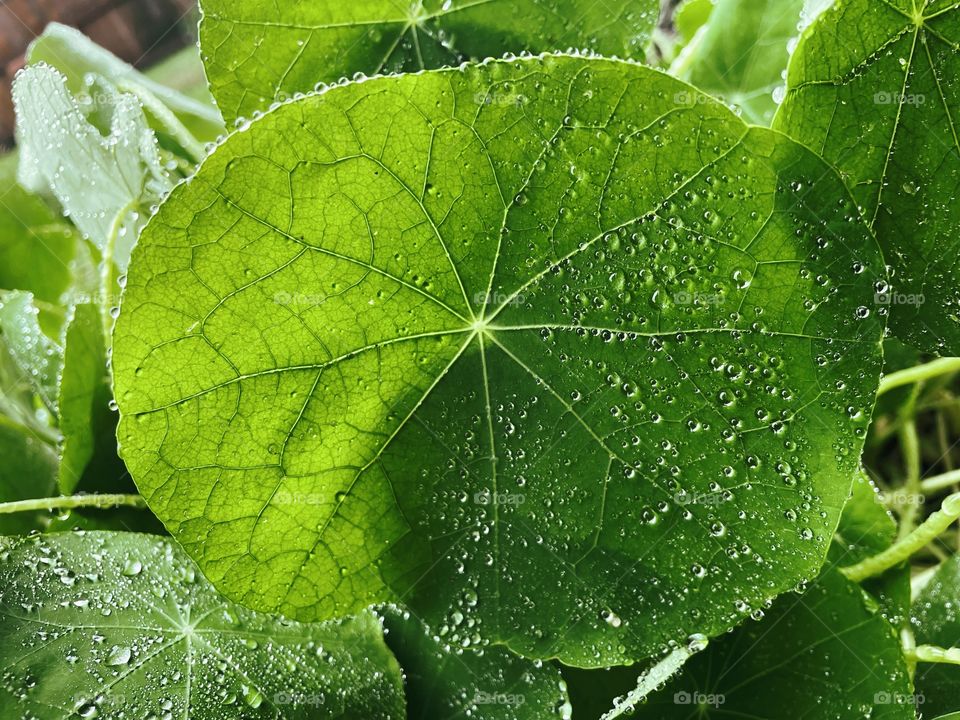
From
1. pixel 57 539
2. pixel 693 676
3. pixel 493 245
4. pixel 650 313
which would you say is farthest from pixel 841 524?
pixel 57 539

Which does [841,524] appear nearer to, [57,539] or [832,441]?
[832,441]

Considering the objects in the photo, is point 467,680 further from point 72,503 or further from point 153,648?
point 72,503

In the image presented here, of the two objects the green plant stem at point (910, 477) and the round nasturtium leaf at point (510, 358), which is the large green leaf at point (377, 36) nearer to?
the round nasturtium leaf at point (510, 358)

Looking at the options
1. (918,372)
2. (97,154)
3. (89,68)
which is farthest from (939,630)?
(89,68)

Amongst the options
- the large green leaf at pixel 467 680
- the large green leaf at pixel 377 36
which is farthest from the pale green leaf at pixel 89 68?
the large green leaf at pixel 467 680

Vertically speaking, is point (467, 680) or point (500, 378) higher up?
point (500, 378)

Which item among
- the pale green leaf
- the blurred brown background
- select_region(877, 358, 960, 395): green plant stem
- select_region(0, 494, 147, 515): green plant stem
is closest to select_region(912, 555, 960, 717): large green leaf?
select_region(877, 358, 960, 395): green plant stem
